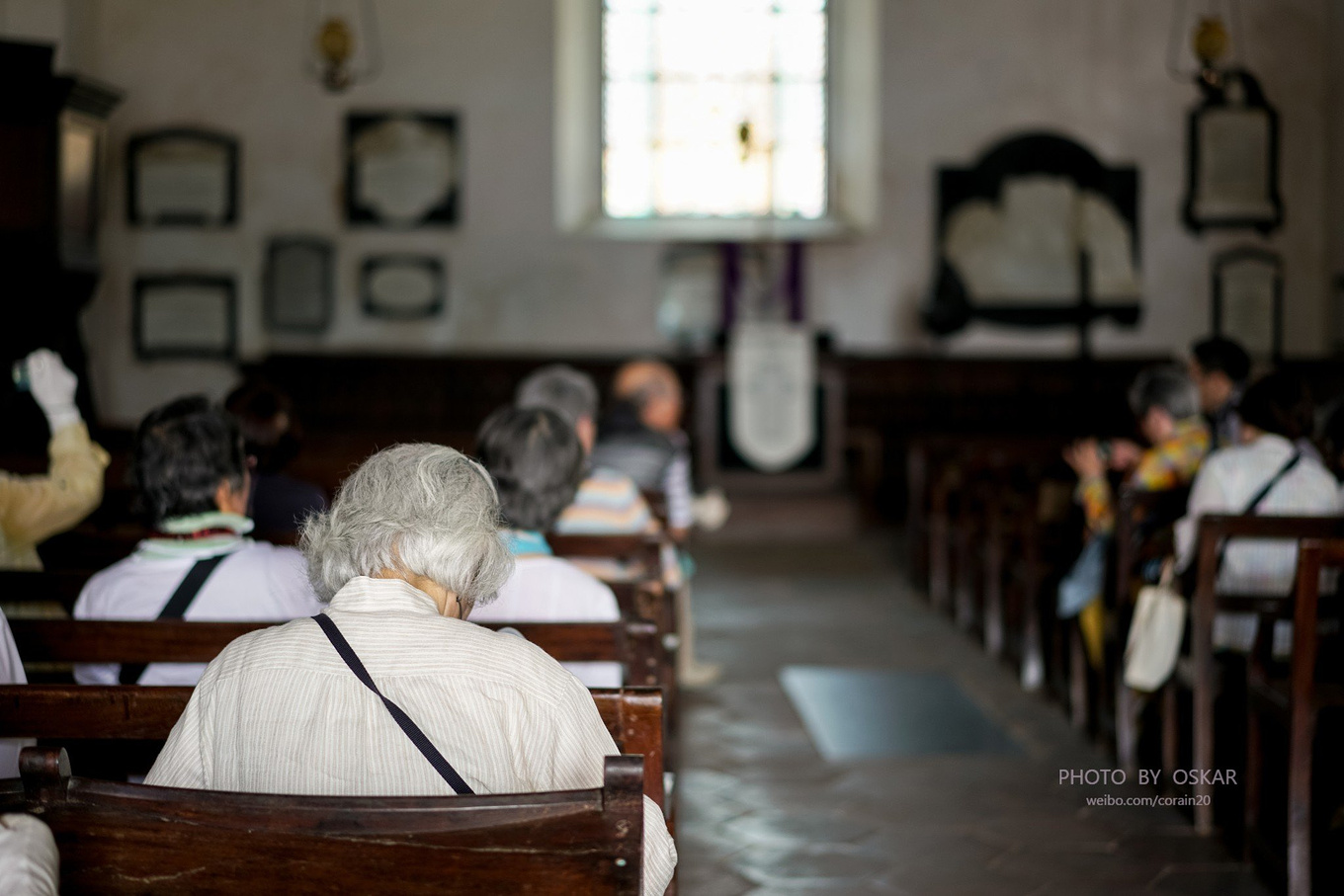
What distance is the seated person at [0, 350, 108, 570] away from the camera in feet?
9.98

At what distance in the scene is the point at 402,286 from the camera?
1099 cm

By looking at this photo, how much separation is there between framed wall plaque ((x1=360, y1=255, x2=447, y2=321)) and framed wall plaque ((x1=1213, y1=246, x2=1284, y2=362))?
6301mm

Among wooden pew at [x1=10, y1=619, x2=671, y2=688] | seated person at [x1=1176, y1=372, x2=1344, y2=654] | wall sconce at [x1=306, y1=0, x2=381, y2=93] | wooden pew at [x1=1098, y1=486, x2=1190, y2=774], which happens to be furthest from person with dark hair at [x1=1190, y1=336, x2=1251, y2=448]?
wall sconce at [x1=306, y1=0, x2=381, y2=93]

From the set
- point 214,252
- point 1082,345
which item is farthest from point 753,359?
point 214,252

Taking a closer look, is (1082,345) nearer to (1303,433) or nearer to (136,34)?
(1303,433)

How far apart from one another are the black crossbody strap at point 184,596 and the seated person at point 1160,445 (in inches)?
123

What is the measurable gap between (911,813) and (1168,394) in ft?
6.45

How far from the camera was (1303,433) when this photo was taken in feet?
12.9

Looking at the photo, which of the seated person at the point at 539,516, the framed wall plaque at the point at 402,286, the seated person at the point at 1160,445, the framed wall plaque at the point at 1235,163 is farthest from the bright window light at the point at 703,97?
the seated person at the point at 539,516

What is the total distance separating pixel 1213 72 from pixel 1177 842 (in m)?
4.34

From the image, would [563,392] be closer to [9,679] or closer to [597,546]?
[597,546]

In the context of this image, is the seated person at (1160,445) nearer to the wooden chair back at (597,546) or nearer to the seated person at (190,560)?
the wooden chair back at (597,546)

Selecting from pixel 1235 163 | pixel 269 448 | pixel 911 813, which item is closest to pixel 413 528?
pixel 269 448

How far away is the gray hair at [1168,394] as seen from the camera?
484cm
